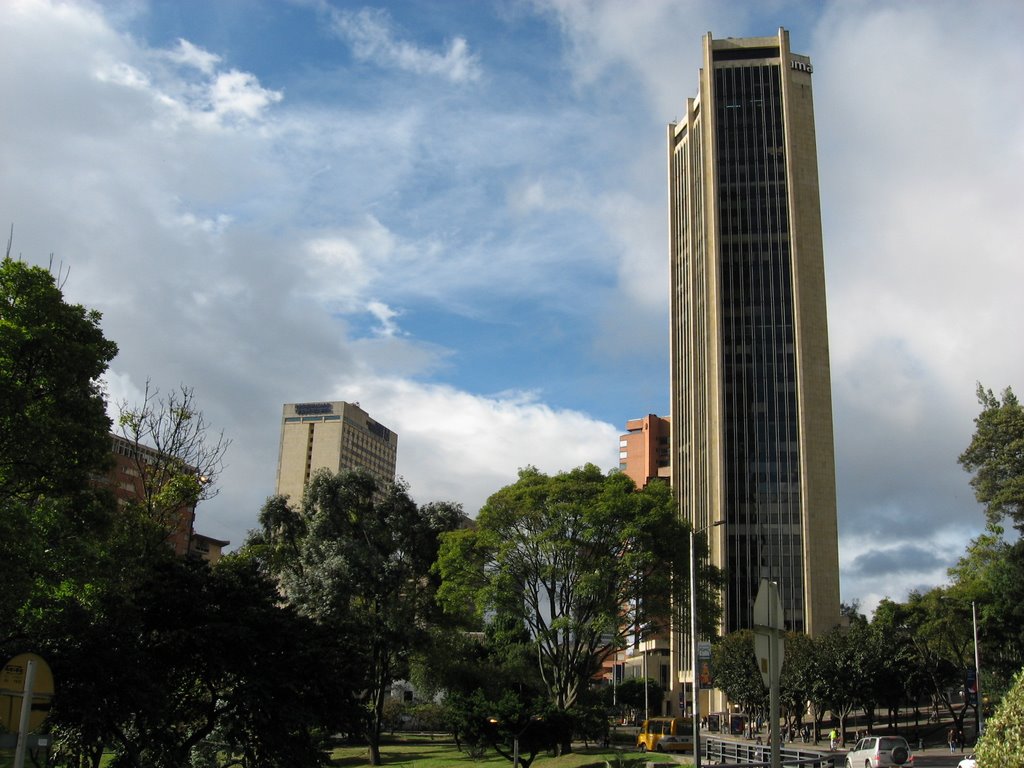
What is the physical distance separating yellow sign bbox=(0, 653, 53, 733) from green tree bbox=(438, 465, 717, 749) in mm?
→ 34704

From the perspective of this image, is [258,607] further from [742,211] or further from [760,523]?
[742,211]

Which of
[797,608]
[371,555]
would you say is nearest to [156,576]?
[371,555]

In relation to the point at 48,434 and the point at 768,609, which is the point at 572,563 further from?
the point at 768,609

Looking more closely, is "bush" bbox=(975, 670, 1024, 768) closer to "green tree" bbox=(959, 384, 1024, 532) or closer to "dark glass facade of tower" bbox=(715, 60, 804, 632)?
"green tree" bbox=(959, 384, 1024, 532)

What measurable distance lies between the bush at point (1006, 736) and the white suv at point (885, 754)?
26574 millimetres

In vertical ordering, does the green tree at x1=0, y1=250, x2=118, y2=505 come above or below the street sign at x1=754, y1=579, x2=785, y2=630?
above

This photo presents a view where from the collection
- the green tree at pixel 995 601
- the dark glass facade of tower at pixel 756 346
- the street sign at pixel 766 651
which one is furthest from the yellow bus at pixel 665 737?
the street sign at pixel 766 651

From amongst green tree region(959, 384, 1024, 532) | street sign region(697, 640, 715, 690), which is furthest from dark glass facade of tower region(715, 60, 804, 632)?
street sign region(697, 640, 715, 690)

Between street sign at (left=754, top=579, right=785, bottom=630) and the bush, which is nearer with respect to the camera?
the bush

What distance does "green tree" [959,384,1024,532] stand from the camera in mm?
49375

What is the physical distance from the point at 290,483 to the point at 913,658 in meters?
136

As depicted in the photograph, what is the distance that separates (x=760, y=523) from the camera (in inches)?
3900

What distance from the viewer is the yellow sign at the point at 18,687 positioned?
9719 millimetres

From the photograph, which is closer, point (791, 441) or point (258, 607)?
point (258, 607)
